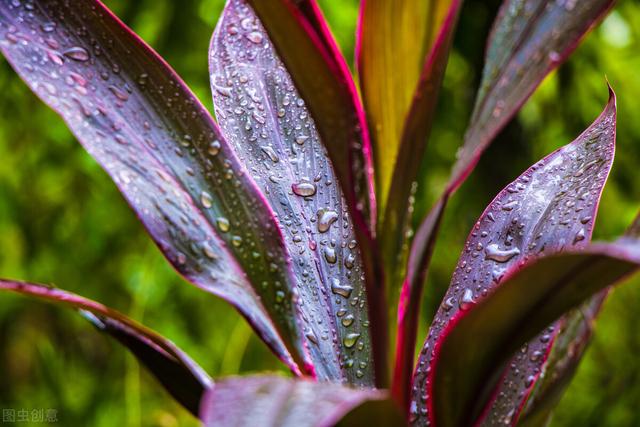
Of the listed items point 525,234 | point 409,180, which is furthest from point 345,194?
point 525,234

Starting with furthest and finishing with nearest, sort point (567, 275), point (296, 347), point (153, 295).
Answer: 1. point (153, 295)
2. point (296, 347)
3. point (567, 275)

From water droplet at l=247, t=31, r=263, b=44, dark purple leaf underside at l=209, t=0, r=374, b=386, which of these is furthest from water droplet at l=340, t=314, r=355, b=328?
water droplet at l=247, t=31, r=263, b=44

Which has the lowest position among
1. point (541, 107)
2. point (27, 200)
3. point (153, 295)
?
point (153, 295)

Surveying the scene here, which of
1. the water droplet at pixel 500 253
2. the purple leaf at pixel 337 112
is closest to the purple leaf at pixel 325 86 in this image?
the purple leaf at pixel 337 112

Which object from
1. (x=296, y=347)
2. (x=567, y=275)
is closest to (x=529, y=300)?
(x=567, y=275)

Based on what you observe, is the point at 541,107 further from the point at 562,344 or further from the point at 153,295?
the point at 562,344

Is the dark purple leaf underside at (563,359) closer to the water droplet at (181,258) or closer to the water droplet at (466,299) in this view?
the water droplet at (466,299)
